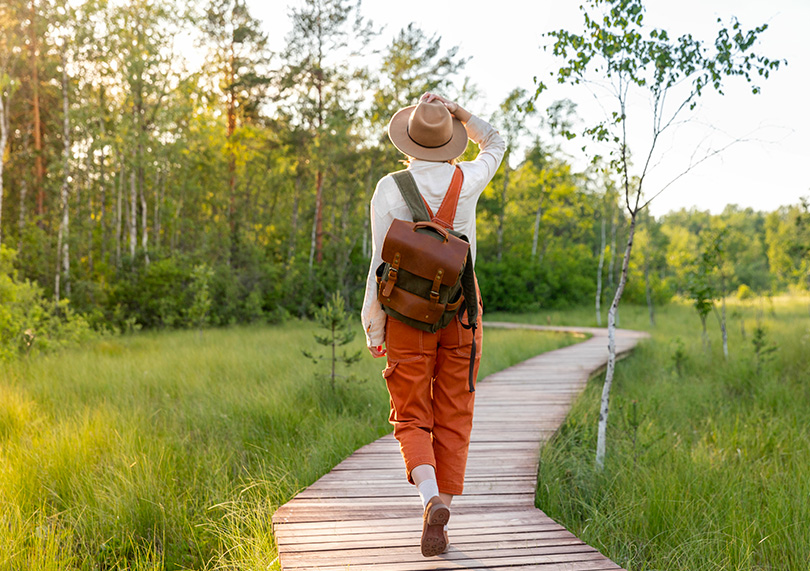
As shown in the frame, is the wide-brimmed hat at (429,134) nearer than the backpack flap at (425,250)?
No

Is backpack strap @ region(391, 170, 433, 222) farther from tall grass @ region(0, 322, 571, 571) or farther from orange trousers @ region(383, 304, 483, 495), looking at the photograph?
tall grass @ region(0, 322, 571, 571)

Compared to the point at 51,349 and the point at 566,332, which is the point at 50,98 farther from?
the point at 566,332

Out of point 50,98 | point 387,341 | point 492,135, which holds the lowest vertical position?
point 387,341

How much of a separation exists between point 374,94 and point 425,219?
1908 centimetres

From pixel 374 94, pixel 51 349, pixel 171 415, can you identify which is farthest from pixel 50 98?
pixel 171 415

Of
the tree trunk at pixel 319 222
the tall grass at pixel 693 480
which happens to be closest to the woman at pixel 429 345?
the tall grass at pixel 693 480

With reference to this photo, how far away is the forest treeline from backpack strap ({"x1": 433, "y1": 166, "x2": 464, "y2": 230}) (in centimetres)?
909

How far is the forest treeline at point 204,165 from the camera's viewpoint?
Result: 14.3 m

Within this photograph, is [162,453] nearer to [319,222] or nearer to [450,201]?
[450,201]

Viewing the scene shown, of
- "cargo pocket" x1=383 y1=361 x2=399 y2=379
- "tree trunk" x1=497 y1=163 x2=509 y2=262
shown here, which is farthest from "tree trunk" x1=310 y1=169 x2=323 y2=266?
"cargo pocket" x1=383 y1=361 x2=399 y2=379

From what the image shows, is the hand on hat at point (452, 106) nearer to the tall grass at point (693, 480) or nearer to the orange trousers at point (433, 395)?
the orange trousers at point (433, 395)

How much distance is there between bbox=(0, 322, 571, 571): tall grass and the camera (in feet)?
10.6

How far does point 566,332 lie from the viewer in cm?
1585

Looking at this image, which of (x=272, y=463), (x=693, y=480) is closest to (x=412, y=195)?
(x=272, y=463)
